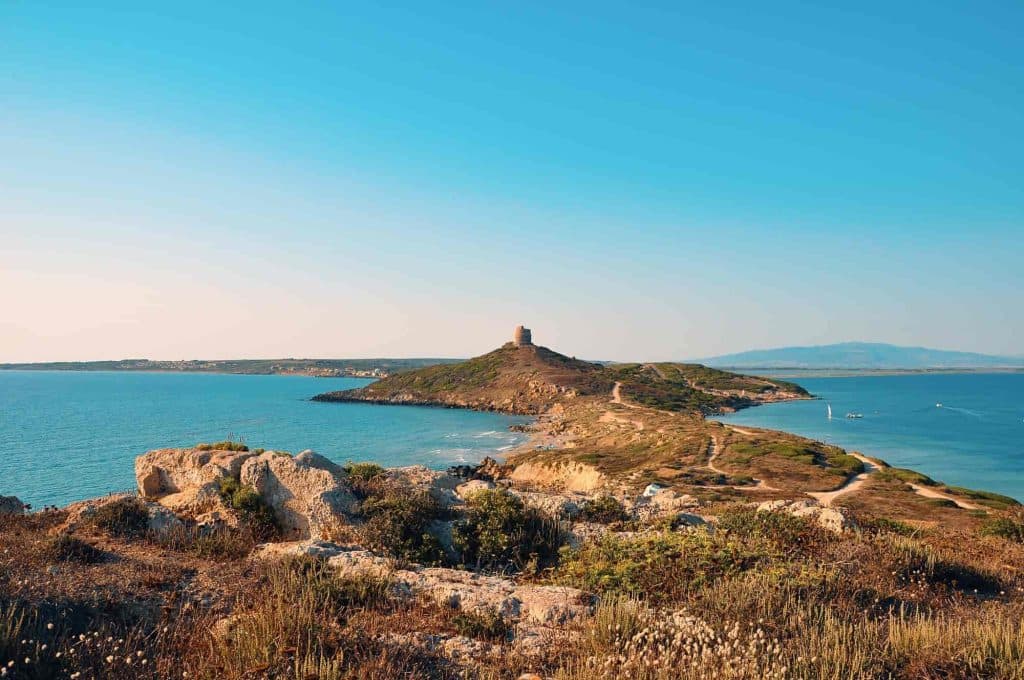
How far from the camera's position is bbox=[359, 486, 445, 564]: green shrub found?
12188mm

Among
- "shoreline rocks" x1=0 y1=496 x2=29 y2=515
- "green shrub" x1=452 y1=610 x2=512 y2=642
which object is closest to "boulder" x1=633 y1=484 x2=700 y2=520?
"green shrub" x1=452 y1=610 x2=512 y2=642

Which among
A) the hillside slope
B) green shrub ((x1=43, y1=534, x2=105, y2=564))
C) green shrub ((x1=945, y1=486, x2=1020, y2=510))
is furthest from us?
the hillside slope

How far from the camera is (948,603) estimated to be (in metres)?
9.03

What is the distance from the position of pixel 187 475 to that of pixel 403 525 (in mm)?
8337

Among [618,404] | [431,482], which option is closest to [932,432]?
[618,404]

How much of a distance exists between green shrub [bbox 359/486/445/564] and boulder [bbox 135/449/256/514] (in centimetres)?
458

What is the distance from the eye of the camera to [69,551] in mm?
9898

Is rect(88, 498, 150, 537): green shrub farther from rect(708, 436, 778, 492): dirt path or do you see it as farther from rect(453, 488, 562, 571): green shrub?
rect(708, 436, 778, 492): dirt path

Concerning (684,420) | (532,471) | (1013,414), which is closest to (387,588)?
(532,471)

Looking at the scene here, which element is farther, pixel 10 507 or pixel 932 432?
pixel 932 432

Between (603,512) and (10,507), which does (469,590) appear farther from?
(10,507)

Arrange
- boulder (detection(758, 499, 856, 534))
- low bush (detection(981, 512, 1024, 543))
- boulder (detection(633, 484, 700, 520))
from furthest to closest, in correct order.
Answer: low bush (detection(981, 512, 1024, 543)) → boulder (detection(633, 484, 700, 520)) → boulder (detection(758, 499, 856, 534))

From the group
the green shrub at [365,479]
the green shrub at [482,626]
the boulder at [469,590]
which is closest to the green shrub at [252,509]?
the green shrub at [365,479]

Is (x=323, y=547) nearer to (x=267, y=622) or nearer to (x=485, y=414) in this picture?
(x=267, y=622)
